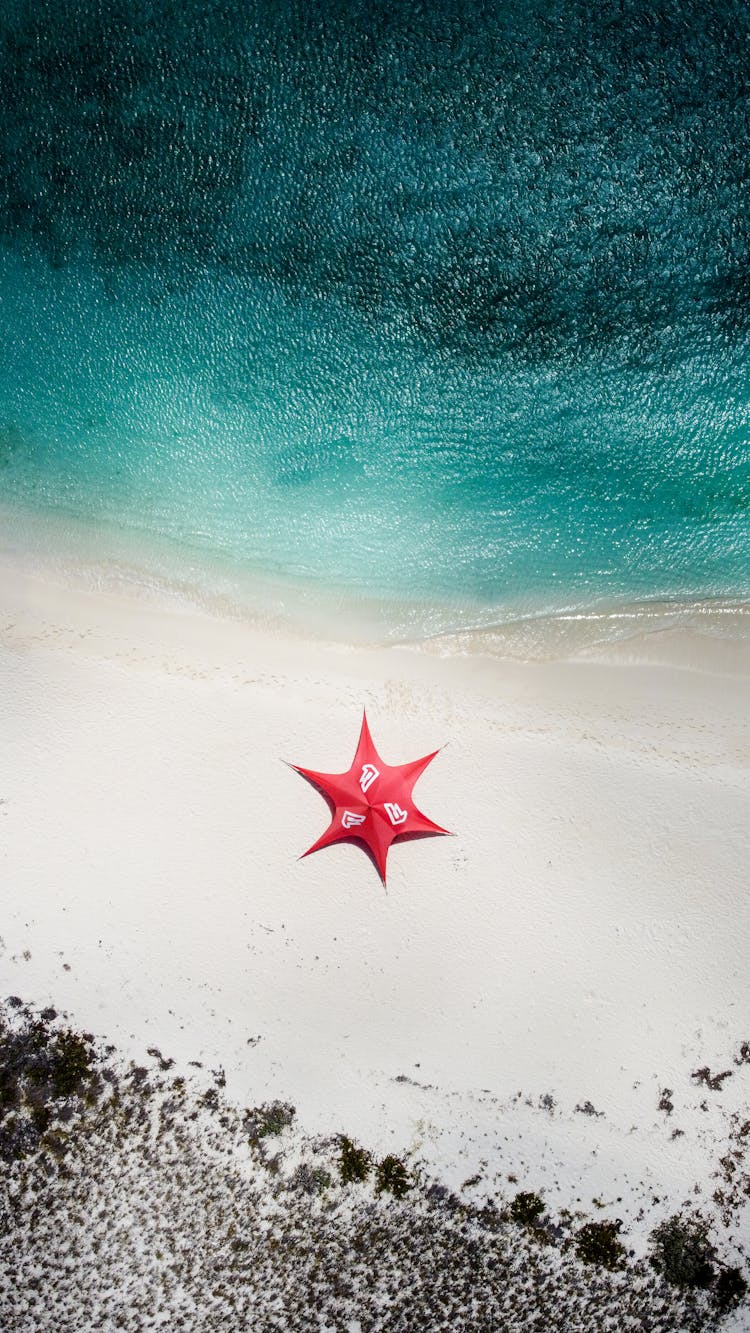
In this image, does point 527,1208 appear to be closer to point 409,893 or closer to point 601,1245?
point 601,1245

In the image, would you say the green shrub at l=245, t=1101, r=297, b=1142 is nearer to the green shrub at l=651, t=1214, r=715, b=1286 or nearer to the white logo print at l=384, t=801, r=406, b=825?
the white logo print at l=384, t=801, r=406, b=825

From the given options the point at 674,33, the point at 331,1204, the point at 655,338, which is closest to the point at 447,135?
the point at 674,33

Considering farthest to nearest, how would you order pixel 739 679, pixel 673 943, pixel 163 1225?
1. pixel 739 679
2. pixel 673 943
3. pixel 163 1225

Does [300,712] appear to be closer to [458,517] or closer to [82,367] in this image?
[458,517]

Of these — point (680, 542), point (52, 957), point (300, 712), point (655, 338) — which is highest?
point (655, 338)

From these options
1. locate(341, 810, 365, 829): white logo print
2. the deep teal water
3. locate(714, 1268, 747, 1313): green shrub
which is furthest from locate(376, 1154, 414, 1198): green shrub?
the deep teal water

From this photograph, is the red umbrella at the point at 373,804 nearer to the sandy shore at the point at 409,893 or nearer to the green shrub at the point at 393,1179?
the sandy shore at the point at 409,893
